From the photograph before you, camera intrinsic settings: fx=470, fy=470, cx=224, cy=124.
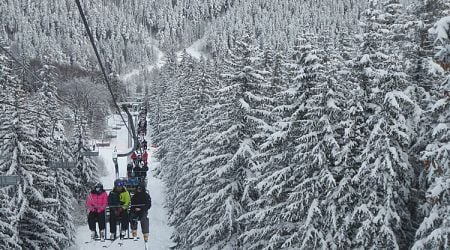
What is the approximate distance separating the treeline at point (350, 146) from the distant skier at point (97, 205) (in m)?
5.19

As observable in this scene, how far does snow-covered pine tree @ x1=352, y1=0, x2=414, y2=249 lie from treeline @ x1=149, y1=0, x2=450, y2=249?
46mm

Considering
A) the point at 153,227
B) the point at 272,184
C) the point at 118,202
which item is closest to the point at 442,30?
the point at 272,184

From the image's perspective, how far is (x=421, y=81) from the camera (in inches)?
723

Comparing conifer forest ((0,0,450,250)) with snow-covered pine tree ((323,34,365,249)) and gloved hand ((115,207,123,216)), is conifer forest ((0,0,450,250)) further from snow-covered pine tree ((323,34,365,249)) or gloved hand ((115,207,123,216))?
gloved hand ((115,207,123,216))

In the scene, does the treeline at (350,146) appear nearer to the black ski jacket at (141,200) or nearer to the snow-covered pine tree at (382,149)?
the snow-covered pine tree at (382,149)

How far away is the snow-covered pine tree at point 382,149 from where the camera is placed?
15719 mm

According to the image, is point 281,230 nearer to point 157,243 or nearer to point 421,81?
point 421,81

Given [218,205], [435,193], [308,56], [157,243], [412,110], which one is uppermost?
[308,56]

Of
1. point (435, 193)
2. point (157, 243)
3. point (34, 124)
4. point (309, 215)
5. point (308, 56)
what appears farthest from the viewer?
point (157, 243)

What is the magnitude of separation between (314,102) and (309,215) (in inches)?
172

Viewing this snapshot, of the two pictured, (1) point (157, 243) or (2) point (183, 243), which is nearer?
(2) point (183, 243)

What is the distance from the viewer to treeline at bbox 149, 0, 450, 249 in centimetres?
1566

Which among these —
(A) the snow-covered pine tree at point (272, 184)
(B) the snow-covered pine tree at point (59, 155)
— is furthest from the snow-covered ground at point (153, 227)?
(A) the snow-covered pine tree at point (272, 184)

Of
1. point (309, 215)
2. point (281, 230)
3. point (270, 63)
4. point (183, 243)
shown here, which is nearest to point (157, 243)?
point (183, 243)
